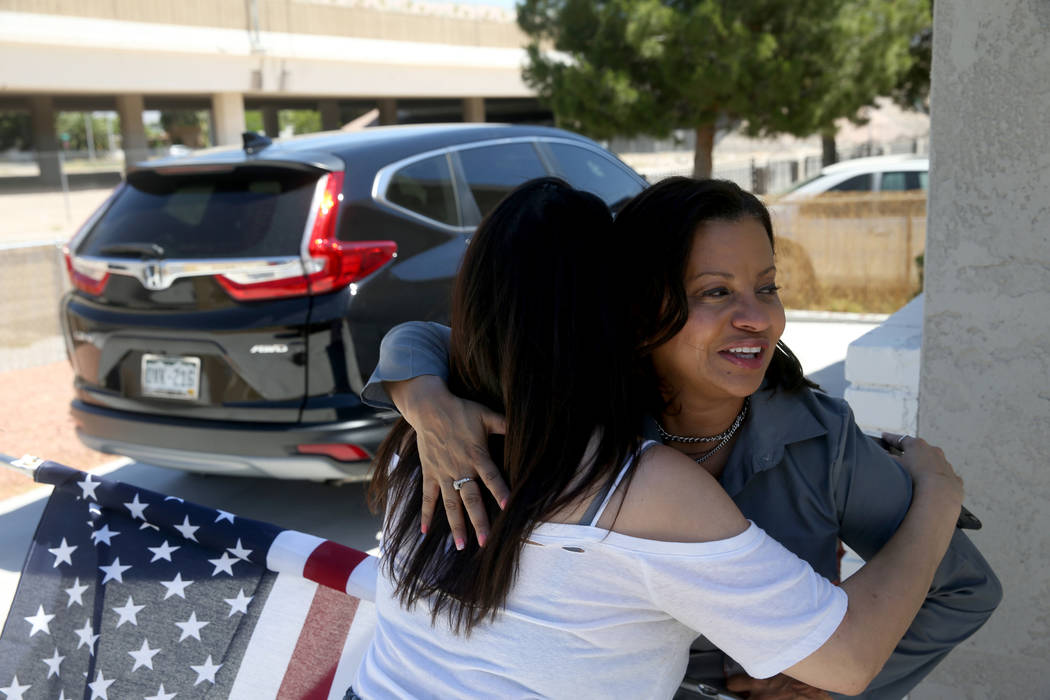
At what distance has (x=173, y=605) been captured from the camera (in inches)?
88.8

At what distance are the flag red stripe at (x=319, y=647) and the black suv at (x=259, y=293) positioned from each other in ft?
6.51

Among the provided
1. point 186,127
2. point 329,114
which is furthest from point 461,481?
point 186,127

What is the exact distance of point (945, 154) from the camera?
2242 millimetres

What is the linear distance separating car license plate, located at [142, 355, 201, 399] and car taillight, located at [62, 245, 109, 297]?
17.4 inches

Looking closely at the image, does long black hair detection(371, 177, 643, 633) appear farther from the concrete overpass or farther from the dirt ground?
the concrete overpass

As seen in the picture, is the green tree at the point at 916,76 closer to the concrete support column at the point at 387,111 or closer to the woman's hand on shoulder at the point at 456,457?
the concrete support column at the point at 387,111

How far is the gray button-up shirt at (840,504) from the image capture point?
1.56 m

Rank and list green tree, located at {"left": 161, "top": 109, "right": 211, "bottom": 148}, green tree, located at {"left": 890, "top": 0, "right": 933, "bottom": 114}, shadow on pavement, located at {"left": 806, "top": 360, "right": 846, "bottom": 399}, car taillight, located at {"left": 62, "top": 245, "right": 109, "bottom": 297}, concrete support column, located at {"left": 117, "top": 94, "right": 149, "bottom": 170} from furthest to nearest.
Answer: green tree, located at {"left": 161, "top": 109, "right": 211, "bottom": 148} < concrete support column, located at {"left": 117, "top": 94, "right": 149, "bottom": 170} < green tree, located at {"left": 890, "top": 0, "right": 933, "bottom": 114} < shadow on pavement, located at {"left": 806, "top": 360, "right": 846, "bottom": 399} < car taillight, located at {"left": 62, "top": 245, "right": 109, "bottom": 297}

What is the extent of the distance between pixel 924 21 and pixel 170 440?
21022 millimetres

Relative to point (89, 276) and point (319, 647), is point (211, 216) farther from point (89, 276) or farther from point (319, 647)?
point (319, 647)

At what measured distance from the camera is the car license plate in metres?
4.26

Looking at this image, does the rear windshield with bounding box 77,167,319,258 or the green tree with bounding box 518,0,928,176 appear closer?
the rear windshield with bounding box 77,167,319,258

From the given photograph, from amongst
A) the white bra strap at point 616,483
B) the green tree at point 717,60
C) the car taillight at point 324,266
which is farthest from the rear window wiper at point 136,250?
the green tree at point 717,60

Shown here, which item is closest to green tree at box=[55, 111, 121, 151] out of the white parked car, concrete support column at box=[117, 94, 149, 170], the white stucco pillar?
concrete support column at box=[117, 94, 149, 170]
